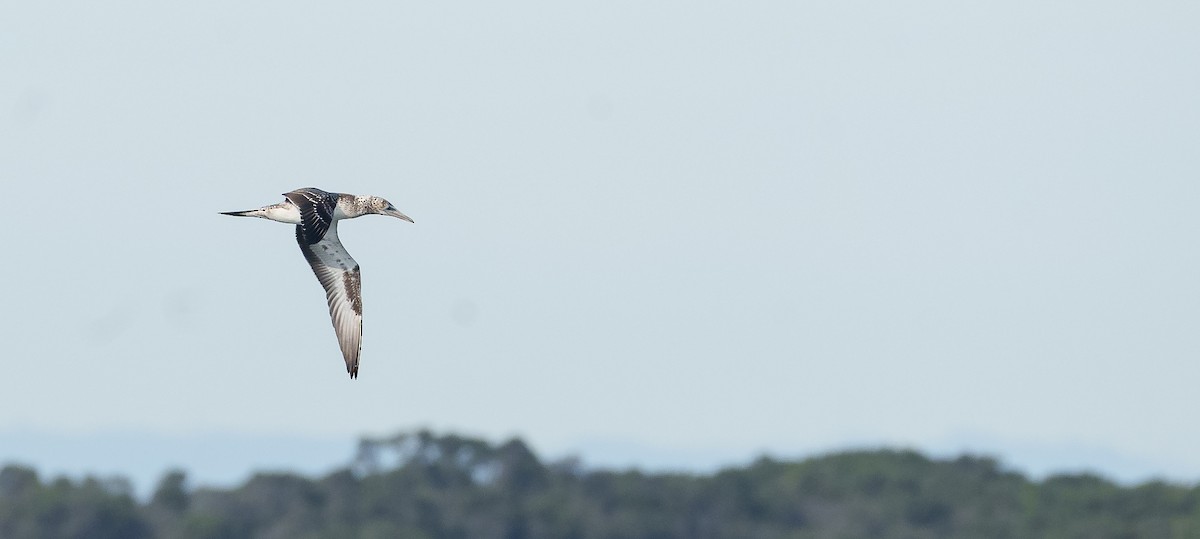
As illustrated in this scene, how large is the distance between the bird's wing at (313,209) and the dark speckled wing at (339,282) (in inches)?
26.6

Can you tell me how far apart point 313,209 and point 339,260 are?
256 cm

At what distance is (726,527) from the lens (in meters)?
128

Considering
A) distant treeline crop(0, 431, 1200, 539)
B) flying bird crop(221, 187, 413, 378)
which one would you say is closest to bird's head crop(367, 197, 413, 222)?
flying bird crop(221, 187, 413, 378)

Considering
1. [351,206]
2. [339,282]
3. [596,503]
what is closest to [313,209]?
[351,206]

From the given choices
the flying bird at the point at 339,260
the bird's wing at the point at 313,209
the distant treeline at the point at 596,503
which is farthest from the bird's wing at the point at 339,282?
the distant treeline at the point at 596,503

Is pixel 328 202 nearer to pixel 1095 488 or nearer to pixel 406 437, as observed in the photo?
pixel 1095 488

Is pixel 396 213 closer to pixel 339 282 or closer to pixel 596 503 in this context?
pixel 339 282

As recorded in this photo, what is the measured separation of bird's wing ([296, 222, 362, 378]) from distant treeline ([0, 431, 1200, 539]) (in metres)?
78.2

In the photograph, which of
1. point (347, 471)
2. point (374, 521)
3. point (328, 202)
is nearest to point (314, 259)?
point (328, 202)

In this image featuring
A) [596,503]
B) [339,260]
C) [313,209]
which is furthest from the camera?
[596,503]

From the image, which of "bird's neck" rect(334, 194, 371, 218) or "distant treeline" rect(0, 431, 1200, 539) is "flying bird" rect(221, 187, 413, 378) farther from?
"distant treeline" rect(0, 431, 1200, 539)

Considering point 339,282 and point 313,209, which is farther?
point 339,282

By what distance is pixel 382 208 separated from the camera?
4234 centimetres

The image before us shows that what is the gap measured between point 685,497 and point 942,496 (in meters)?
14.5
